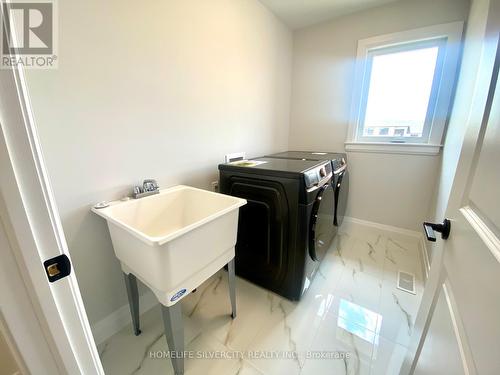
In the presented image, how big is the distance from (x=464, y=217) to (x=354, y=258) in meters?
1.66

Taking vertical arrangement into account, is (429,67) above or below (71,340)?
above

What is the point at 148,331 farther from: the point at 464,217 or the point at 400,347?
the point at 464,217

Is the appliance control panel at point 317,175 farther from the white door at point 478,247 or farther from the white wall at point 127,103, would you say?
the white wall at point 127,103

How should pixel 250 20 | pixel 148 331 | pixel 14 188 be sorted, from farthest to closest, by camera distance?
pixel 250 20 < pixel 148 331 < pixel 14 188

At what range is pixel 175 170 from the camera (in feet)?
4.79

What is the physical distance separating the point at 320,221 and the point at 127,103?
1465 millimetres

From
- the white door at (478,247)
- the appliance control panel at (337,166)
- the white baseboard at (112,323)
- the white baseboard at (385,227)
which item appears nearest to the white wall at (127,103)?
the white baseboard at (112,323)

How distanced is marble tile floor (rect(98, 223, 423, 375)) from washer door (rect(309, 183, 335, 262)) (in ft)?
1.21

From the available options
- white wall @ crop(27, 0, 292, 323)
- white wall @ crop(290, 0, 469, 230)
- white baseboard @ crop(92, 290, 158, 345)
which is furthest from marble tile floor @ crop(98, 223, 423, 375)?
white wall @ crop(290, 0, 469, 230)

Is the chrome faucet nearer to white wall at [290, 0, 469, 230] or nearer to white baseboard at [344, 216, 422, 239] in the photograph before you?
white wall at [290, 0, 469, 230]

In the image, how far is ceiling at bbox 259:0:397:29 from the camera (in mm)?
1948

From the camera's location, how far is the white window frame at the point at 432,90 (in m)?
1.84

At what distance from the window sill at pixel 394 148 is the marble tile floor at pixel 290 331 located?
1.15 meters

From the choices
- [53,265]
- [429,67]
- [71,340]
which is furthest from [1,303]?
[429,67]
